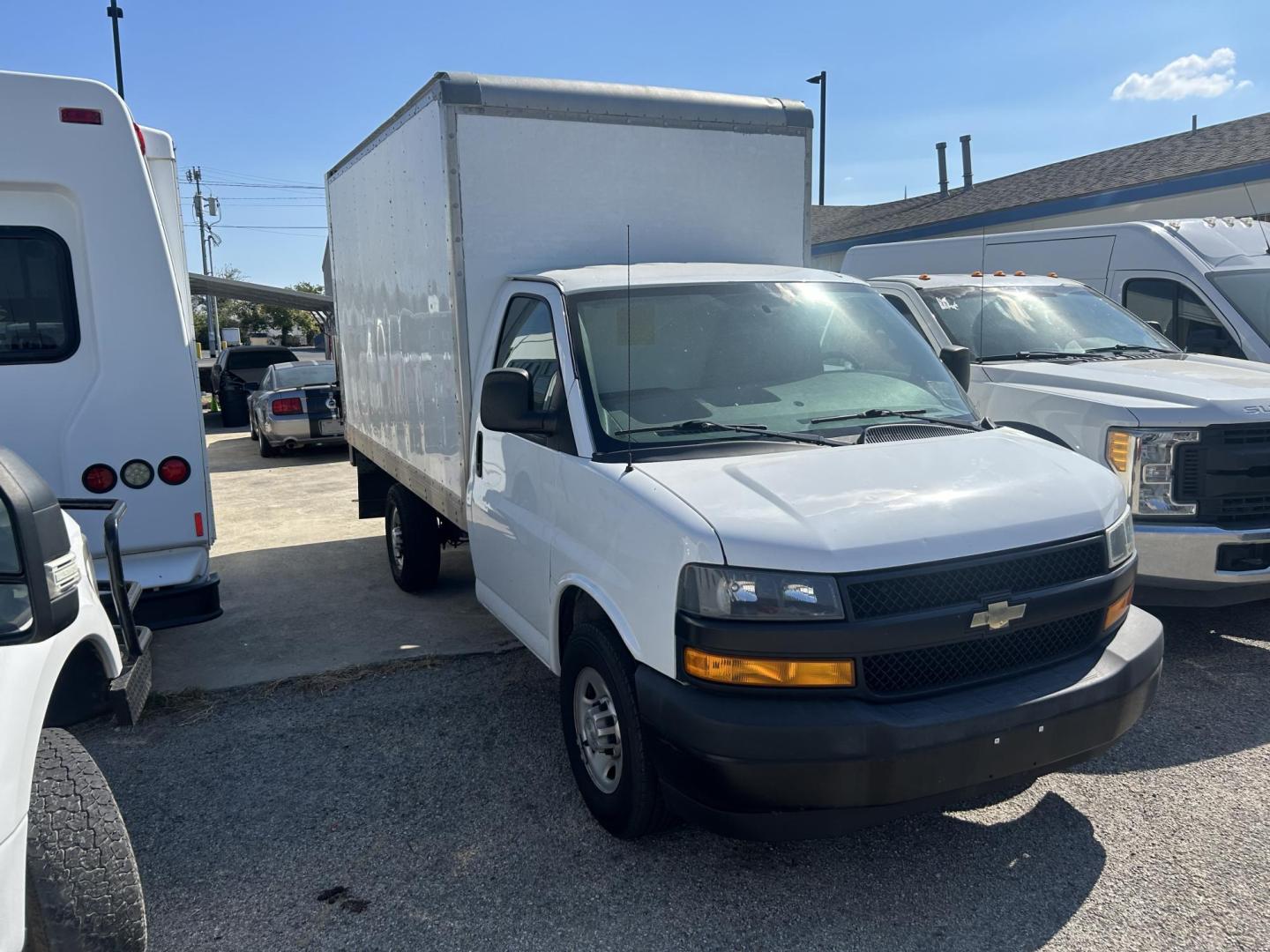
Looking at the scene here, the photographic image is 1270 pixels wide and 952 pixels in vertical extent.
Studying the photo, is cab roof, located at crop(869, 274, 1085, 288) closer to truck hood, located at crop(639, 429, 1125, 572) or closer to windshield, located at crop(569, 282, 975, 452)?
windshield, located at crop(569, 282, 975, 452)

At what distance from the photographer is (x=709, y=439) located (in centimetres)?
375

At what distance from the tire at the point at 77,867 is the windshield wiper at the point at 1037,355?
5496 mm

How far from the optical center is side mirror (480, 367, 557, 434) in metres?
3.89

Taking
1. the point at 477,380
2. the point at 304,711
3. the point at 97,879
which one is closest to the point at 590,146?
the point at 477,380

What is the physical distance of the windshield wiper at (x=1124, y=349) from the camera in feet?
21.7

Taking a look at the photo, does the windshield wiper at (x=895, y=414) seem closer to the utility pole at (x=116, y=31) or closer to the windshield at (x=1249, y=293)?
the windshield at (x=1249, y=293)

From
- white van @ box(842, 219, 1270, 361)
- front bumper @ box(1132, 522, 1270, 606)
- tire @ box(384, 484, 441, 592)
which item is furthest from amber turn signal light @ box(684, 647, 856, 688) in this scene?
white van @ box(842, 219, 1270, 361)

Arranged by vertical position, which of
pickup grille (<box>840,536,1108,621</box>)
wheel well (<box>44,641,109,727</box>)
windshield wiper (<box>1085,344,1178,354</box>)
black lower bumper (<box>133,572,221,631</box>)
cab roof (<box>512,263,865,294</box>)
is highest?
cab roof (<box>512,263,865,294</box>)

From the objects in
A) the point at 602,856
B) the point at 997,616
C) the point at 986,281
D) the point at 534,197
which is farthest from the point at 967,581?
→ the point at 986,281

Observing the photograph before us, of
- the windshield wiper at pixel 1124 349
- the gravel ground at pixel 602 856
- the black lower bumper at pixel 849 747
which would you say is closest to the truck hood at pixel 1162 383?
the windshield wiper at pixel 1124 349

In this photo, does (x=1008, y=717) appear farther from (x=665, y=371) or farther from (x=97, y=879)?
(x=97, y=879)

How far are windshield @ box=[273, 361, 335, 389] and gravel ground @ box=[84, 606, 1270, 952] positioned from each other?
39.3ft

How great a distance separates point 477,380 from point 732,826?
2.75m

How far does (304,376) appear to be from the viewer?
16.5 meters
